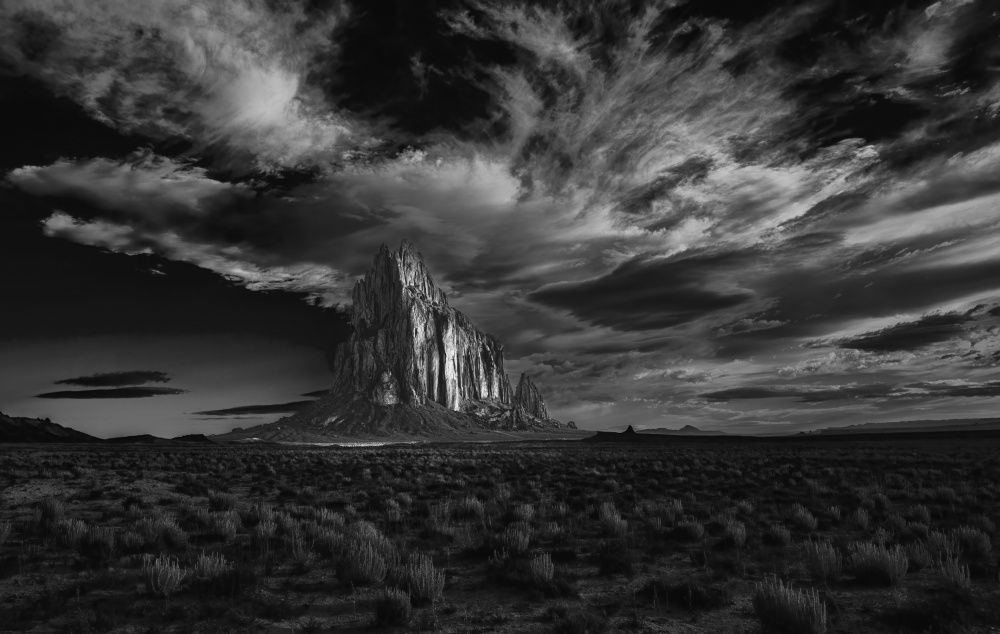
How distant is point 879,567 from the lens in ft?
29.4

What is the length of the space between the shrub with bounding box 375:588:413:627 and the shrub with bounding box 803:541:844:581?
23.5 ft

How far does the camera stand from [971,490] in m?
19.7

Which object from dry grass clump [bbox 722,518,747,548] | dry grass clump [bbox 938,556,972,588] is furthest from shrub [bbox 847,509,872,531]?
dry grass clump [bbox 938,556,972,588]

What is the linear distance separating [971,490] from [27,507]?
106 ft

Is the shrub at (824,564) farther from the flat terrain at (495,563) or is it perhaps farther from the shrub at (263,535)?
the shrub at (263,535)

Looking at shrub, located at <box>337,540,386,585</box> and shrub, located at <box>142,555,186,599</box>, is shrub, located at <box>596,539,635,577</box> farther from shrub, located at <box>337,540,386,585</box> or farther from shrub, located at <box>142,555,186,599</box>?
shrub, located at <box>142,555,186,599</box>

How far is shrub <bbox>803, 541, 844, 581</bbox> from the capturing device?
Result: 9422 mm

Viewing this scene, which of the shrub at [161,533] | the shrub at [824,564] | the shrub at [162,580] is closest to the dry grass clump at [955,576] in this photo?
the shrub at [824,564]

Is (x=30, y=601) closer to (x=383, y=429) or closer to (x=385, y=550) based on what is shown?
(x=385, y=550)

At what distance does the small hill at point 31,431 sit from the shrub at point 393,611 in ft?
531

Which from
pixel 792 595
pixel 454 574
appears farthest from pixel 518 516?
pixel 792 595

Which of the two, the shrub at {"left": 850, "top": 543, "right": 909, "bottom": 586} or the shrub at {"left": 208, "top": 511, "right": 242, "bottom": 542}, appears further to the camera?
the shrub at {"left": 208, "top": 511, "right": 242, "bottom": 542}

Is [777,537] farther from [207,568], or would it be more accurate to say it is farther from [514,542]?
[207,568]

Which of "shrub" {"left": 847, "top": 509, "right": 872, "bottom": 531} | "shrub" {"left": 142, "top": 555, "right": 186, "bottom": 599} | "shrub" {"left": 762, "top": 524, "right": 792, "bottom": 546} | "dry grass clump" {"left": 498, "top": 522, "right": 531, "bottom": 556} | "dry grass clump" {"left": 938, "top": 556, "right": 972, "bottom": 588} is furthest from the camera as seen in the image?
"shrub" {"left": 847, "top": 509, "right": 872, "bottom": 531}
